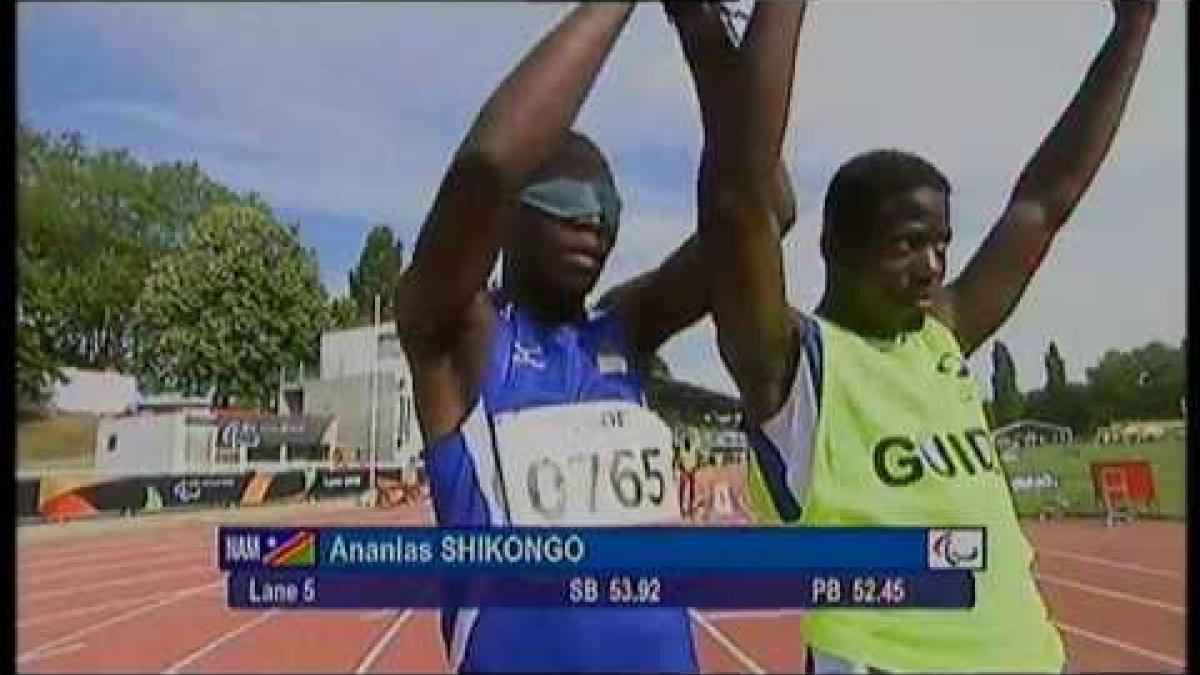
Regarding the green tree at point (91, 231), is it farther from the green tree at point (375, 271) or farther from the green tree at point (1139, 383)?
the green tree at point (1139, 383)

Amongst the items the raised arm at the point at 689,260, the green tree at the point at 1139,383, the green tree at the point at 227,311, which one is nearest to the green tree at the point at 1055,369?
the green tree at the point at 1139,383

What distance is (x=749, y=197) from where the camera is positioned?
265cm

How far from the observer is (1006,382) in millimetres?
2754

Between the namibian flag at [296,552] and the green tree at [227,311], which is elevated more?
the green tree at [227,311]

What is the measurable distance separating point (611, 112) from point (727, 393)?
0.46 meters

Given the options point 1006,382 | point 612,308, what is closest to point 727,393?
point 612,308

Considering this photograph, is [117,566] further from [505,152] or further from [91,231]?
[505,152]

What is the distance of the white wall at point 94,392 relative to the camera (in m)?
2.65

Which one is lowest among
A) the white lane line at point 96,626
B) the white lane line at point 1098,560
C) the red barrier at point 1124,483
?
the white lane line at point 96,626

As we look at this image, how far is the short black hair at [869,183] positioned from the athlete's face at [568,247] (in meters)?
0.36

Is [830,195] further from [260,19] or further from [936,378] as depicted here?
[260,19]

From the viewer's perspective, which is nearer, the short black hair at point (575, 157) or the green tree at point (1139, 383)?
the short black hair at point (575, 157)

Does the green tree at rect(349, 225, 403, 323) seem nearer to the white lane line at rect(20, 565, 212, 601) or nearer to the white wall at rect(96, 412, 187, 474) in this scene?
the white wall at rect(96, 412, 187, 474)

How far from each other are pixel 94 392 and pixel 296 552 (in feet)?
1.28
